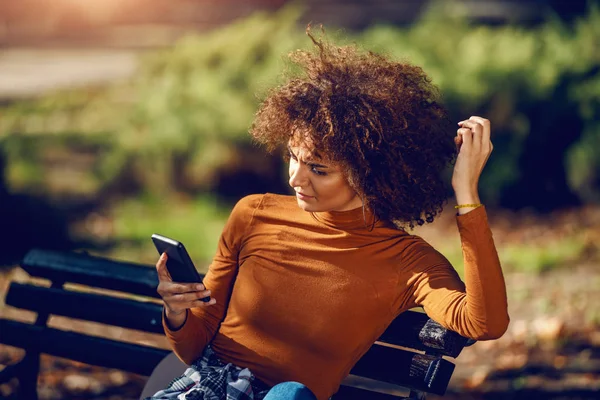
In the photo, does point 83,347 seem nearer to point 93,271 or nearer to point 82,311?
point 82,311

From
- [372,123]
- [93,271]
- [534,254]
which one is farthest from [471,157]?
[534,254]

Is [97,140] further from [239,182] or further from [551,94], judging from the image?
[551,94]

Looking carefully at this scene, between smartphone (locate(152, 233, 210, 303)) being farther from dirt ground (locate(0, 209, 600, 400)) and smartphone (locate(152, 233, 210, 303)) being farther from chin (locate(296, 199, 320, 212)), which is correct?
dirt ground (locate(0, 209, 600, 400))

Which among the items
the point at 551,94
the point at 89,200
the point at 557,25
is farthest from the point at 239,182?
the point at 557,25

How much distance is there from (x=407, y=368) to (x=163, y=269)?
787mm

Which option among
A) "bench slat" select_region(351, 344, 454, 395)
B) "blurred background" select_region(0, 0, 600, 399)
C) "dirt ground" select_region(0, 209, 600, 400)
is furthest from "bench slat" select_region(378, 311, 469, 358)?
"blurred background" select_region(0, 0, 600, 399)

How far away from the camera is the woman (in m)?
2.40

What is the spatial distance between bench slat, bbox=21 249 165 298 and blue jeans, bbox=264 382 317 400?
1032 mm

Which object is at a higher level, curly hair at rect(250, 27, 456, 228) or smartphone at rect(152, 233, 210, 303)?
curly hair at rect(250, 27, 456, 228)

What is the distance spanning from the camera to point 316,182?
2.48 metres

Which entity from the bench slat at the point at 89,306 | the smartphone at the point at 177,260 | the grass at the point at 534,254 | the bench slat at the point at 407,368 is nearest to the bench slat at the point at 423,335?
the bench slat at the point at 407,368

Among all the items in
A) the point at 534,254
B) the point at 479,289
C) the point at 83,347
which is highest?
the point at 534,254

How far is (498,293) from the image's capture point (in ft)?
7.41

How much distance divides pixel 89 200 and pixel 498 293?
5615 mm
